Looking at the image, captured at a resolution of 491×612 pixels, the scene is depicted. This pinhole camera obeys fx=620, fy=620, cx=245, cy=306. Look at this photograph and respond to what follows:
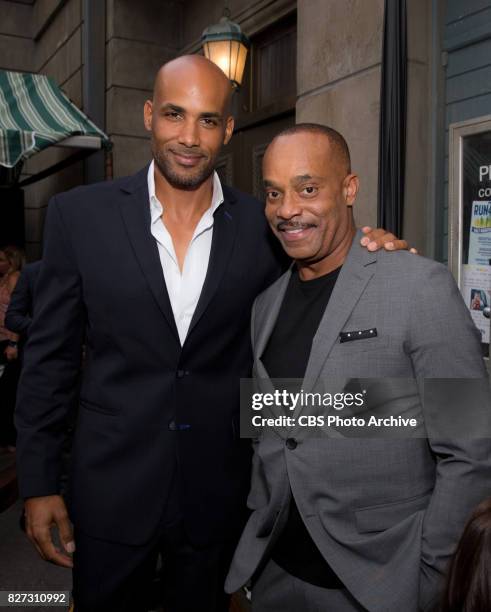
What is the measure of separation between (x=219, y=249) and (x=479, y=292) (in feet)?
7.41

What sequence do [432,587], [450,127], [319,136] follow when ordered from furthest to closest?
[450,127] → [319,136] → [432,587]

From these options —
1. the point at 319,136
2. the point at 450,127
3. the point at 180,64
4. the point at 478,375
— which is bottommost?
the point at 478,375

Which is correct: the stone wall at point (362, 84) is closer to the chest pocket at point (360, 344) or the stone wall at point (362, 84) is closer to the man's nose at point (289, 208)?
the man's nose at point (289, 208)

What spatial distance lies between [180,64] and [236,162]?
4.82 m

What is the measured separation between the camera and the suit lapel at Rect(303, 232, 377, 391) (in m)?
1.74

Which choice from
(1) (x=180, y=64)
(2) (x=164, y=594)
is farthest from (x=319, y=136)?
(2) (x=164, y=594)

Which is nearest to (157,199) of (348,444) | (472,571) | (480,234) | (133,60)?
(348,444)

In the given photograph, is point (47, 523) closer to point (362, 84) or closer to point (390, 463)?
point (390, 463)

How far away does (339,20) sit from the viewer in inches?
183

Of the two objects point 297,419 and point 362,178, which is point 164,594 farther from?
point 362,178

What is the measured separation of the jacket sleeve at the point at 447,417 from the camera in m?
1.60

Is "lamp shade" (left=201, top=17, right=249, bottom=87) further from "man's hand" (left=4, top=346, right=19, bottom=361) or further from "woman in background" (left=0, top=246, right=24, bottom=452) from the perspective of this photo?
"man's hand" (left=4, top=346, right=19, bottom=361)

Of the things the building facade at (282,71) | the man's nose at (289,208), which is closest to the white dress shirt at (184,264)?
the man's nose at (289,208)

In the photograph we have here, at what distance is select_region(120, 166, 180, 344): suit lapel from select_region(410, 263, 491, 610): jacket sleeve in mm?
803
